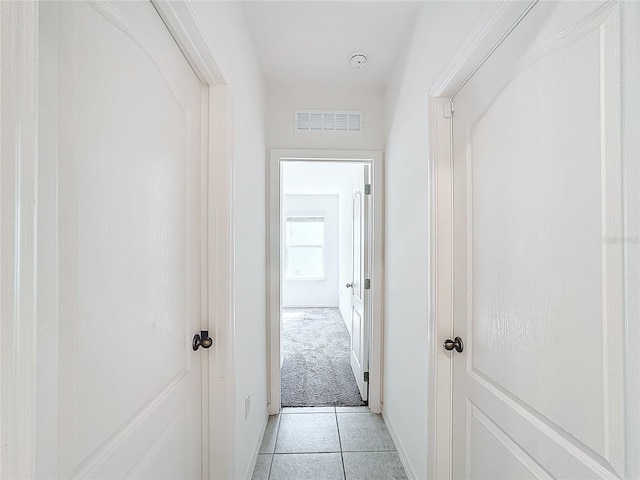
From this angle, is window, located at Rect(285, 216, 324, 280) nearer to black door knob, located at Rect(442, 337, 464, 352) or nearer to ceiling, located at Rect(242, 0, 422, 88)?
ceiling, located at Rect(242, 0, 422, 88)

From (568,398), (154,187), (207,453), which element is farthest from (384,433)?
(154,187)

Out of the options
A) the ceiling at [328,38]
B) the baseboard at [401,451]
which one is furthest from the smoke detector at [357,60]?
the baseboard at [401,451]

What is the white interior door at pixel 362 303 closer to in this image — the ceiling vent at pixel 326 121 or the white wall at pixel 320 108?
the white wall at pixel 320 108

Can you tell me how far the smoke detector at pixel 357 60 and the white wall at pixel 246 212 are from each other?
2.01ft

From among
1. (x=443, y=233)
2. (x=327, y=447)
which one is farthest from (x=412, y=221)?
(x=327, y=447)

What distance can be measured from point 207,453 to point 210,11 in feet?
5.60

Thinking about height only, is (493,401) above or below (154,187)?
below

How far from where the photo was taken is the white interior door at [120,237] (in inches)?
24.2

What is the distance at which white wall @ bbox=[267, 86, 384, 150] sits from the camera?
2.50 m

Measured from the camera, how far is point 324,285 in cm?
692

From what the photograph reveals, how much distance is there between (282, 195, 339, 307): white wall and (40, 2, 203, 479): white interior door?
5650mm

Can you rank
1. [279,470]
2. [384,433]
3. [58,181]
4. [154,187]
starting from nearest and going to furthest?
1. [58,181]
2. [154,187]
3. [279,470]
4. [384,433]

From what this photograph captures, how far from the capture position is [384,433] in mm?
2260

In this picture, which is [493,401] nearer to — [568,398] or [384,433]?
[568,398]
